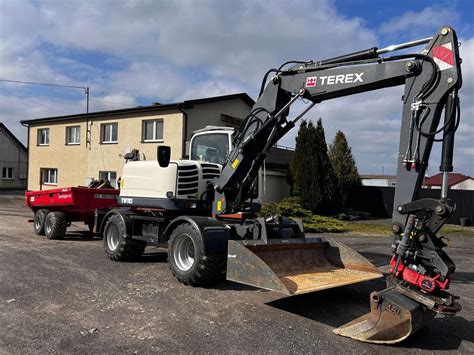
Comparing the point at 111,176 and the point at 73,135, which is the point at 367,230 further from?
the point at 73,135

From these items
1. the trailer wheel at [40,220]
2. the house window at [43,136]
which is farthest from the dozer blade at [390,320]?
the house window at [43,136]

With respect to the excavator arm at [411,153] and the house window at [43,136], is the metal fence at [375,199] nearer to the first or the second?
the excavator arm at [411,153]

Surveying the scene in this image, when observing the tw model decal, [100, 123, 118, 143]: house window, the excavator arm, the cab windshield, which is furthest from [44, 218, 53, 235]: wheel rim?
[100, 123, 118, 143]: house window

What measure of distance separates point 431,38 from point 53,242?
10.1m

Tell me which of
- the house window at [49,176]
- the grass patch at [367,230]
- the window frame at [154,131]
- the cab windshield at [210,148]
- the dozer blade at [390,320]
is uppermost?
the window frame at [154,131]

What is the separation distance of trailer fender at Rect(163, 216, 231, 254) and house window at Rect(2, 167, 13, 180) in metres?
41.2

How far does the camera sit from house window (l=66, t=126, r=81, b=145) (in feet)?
85.1

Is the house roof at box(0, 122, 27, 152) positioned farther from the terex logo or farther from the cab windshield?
the terex logo

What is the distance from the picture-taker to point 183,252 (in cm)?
739

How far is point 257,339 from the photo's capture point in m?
4.91

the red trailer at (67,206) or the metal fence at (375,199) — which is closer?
the red trailer at (67,206)

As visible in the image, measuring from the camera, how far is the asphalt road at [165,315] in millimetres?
4738

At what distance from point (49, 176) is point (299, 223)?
2394 cm

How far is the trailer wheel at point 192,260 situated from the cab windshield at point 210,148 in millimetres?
2032
